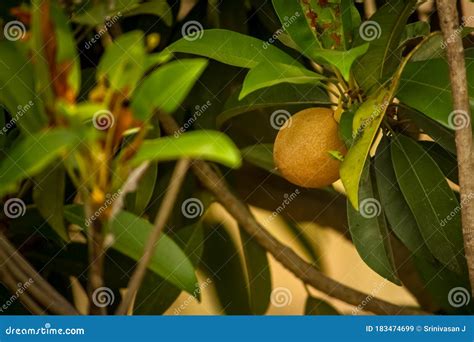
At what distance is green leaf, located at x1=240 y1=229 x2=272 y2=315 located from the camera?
1.47 metres

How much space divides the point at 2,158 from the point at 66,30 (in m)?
0.25

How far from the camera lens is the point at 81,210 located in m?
1.23

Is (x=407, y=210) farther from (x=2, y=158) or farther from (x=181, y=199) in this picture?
(x=2, y=158)

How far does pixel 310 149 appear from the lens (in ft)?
3.98

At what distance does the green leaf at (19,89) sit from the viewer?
3.72 ft

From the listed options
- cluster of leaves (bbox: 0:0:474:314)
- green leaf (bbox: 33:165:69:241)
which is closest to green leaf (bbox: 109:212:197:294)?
cluster of leaves (bbox: 0:0:474:314)
